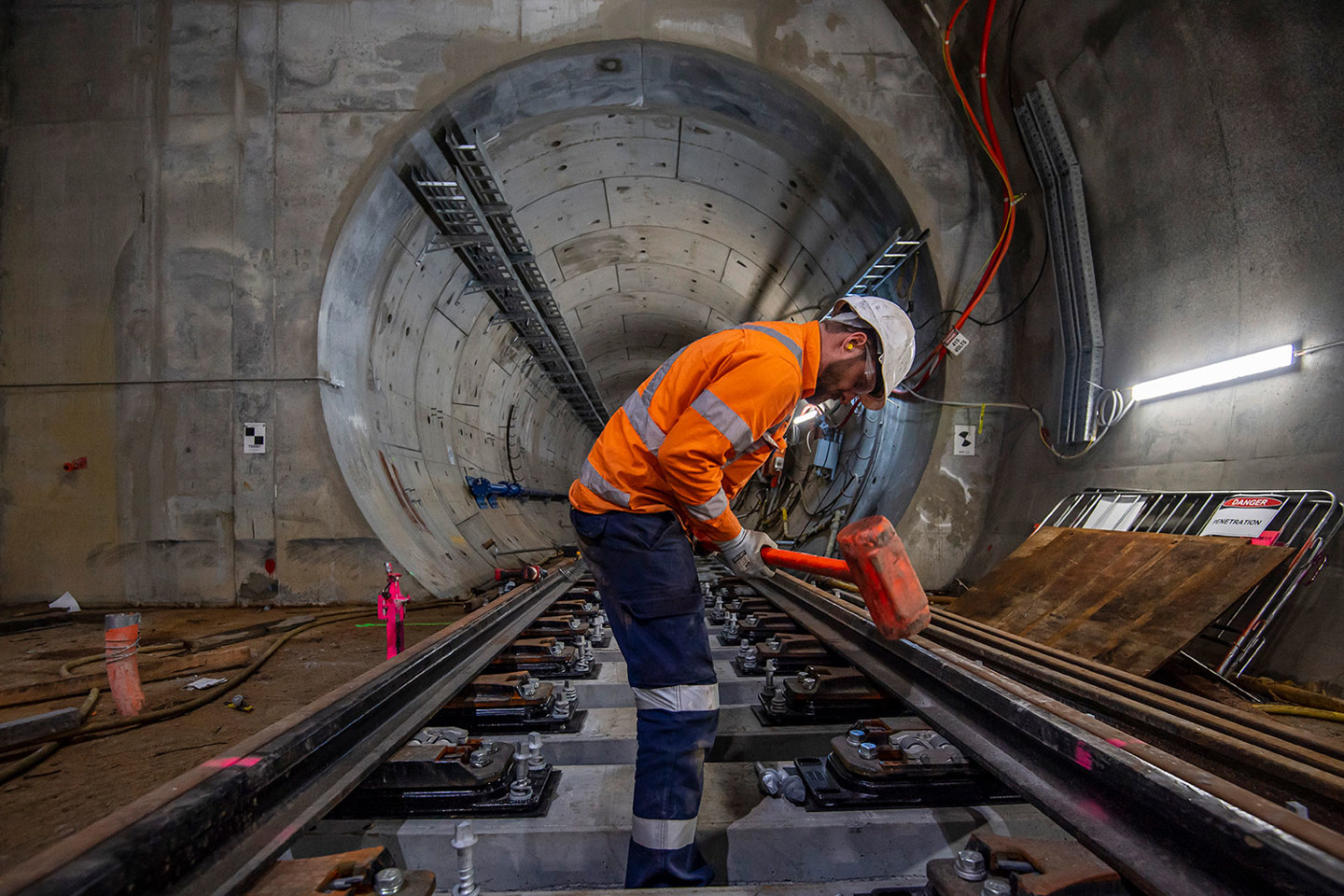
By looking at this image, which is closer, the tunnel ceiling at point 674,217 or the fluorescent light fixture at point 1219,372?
the fluorescent light fixture at point 1219,372

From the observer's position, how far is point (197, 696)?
12.0ft

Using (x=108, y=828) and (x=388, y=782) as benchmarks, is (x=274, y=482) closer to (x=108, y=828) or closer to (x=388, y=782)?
(x=388, y=782)

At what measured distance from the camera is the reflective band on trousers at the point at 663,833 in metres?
1.82

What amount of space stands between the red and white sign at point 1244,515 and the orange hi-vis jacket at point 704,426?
3368 mm

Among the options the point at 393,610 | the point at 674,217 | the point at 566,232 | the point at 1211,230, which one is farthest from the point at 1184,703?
the point at 566,232

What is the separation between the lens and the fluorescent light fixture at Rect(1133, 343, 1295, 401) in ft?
13.3

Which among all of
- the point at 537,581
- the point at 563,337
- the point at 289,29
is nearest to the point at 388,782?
the point at 537,581

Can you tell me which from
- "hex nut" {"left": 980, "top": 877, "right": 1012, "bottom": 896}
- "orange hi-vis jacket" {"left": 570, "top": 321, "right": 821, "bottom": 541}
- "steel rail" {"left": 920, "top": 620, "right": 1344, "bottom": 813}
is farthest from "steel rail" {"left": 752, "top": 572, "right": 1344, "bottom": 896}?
"orange hi-vis jacket" {"left": 570, "top": 321, "right": 821, "bottom": 541}

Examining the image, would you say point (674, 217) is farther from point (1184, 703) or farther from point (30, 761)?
point (30, 761)

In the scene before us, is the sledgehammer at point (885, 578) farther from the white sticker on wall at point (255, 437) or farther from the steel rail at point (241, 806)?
the white sticker on wall at point (255, 437)

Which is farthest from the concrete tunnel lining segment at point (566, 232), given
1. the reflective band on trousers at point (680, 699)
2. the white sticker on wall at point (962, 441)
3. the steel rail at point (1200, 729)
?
the reflective band on trousers at point (680, 699)

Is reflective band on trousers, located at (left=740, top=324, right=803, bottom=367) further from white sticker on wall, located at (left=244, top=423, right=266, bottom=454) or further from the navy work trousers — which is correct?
white sticker on wall, located at (left=244, top=423, right=266, bottom=454)

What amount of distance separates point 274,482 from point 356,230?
246cm

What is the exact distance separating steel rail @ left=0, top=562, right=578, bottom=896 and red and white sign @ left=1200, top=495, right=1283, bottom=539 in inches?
180
